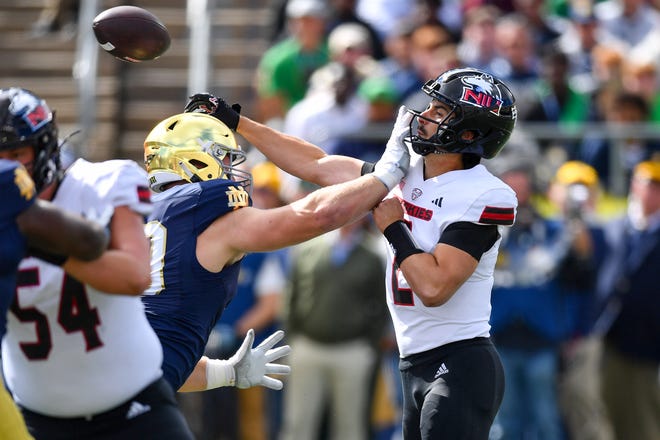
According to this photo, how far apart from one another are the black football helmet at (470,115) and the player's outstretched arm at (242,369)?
1004 mm

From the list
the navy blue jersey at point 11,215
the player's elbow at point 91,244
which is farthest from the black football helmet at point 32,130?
the player's elbow at point 91,244

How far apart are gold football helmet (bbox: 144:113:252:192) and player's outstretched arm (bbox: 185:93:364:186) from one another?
34 centimetres

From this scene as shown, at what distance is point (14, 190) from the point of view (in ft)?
11.8

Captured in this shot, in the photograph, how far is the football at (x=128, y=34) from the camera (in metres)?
4.97

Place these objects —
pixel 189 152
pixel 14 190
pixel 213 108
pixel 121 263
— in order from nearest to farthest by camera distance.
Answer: pixel 14 190 < pixel 121 263 < pixel 189 152 < pixel 213 108

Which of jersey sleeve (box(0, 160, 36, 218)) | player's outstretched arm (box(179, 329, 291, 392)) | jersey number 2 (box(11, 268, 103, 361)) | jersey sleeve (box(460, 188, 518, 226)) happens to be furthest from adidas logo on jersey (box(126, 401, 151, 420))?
jersey sleeve (box(460, 188, 518, 226))

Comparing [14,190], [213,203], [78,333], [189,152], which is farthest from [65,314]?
[189,152]

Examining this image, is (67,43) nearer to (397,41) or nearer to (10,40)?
(10,40)

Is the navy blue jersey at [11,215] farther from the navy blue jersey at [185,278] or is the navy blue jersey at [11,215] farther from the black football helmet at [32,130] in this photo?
the navy blue jersey at [185,278]

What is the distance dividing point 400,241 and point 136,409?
1.27 meters

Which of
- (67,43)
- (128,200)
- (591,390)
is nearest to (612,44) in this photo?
(591,390)

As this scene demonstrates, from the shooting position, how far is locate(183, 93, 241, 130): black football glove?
516 centimetres

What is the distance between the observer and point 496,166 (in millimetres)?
8188

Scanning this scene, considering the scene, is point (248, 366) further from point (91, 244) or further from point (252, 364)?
point (91, 244)
